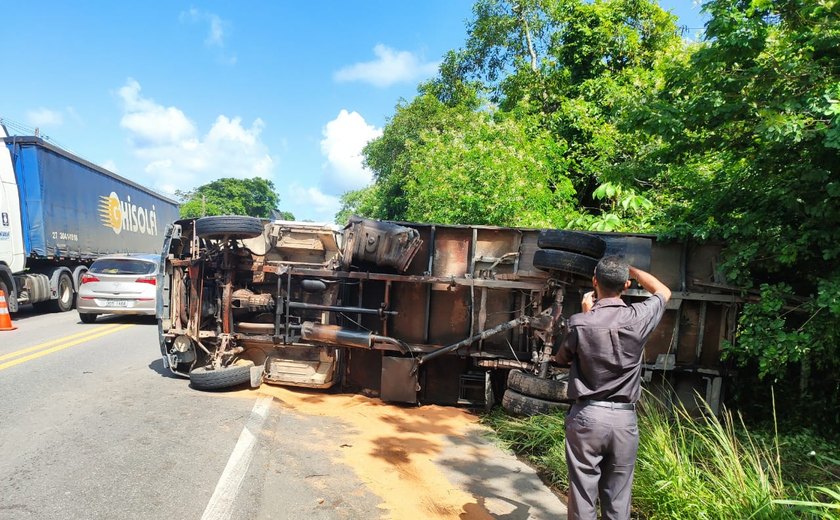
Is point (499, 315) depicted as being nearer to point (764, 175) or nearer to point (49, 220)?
point (764, 175)

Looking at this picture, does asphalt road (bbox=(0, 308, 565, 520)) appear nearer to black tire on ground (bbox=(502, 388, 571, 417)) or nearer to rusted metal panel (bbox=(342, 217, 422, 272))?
black tire on ground (bbox=(502, 388, 571, 417))

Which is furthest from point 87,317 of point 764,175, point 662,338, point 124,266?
point 764,175

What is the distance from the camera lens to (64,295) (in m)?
14.2

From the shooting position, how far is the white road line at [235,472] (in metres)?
3.41

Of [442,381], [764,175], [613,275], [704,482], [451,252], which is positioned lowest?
[442,381]

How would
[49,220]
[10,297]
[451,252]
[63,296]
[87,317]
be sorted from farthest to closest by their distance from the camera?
[63,296] < [49,220] < [87,317] < [10,297] < [451,252]

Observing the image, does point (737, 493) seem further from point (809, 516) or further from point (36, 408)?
point (36, 408)

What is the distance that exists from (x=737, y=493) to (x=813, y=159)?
11.0 ft

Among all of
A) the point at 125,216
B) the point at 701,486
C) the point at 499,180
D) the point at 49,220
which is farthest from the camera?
the point at 125,216

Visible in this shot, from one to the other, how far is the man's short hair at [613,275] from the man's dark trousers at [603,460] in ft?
2.28

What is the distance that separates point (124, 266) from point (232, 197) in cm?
5729

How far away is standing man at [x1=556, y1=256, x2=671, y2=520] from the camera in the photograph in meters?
2.82

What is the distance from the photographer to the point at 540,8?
20.1 m

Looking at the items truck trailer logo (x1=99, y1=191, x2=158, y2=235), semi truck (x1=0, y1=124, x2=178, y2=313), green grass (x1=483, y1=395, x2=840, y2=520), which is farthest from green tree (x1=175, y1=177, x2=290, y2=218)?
green grass (x1=483, y1=395, x2=840, y2=520)
